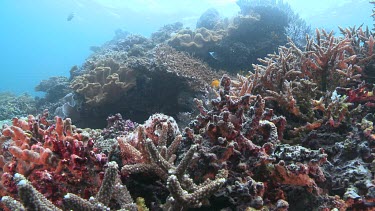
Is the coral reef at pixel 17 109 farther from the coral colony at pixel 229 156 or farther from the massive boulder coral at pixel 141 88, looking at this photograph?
the coral colony at pixel 229 156

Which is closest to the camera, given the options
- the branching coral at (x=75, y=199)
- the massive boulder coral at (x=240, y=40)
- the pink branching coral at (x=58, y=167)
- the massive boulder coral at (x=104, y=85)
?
the branching coral at (x=75, y=199)

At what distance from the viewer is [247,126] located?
2.60m

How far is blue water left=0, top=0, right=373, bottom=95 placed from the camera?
136ft

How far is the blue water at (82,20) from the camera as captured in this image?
41394 mm

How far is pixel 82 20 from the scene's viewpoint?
70250mm

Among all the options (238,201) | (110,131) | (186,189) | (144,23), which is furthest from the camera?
(144,23)

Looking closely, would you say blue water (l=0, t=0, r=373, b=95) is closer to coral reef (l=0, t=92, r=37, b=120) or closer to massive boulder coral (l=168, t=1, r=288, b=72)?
coral reef (l=0, t=92, r=37, b=120)

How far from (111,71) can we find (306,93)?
233 inches

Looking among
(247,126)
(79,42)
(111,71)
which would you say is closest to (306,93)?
(247,126)

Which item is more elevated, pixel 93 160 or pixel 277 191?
pixel 93 160

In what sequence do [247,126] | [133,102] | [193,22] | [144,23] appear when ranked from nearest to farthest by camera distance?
[247,126] < [133,102] < [193,22] < [144,23]

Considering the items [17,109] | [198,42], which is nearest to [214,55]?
[198,42]

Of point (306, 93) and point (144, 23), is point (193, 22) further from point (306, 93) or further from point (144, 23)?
point (306, 93)

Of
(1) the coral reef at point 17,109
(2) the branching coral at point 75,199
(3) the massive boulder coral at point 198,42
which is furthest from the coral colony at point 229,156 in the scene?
(1) the coral reef at point 17,109
